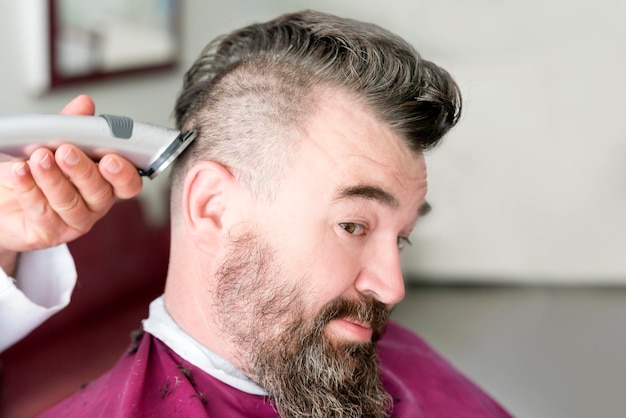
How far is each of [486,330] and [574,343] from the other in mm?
385

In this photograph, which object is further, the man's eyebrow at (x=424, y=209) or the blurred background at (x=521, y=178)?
the blurred background at (x=521, y=178)

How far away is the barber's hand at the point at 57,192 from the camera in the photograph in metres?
1.22

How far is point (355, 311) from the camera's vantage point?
1329 millimetres

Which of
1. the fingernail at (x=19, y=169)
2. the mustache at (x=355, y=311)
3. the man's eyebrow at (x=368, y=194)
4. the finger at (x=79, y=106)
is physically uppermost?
the man's eyebrow at (x=368, y=194)

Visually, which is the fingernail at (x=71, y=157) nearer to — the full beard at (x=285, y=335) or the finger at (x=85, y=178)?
the finger at (x=85, y=178)

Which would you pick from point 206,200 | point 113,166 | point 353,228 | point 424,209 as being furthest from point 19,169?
point 424,209

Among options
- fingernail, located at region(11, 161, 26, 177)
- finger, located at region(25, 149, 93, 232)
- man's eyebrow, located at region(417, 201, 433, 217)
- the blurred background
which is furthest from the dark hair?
the blurred background

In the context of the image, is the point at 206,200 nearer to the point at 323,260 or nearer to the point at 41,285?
the point at 323,260

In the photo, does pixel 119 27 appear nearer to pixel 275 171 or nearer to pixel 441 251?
pixel 441 251

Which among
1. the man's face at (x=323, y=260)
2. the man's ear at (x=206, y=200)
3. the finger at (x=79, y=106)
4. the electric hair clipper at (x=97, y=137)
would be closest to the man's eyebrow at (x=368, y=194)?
the man's face at (x=323, y=260)

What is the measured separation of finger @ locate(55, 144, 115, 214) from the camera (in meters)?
1.22

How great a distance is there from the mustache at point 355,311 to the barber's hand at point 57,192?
41 cm

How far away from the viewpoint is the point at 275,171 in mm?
1312

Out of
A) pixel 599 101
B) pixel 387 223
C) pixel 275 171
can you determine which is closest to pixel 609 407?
pixel 599 101
